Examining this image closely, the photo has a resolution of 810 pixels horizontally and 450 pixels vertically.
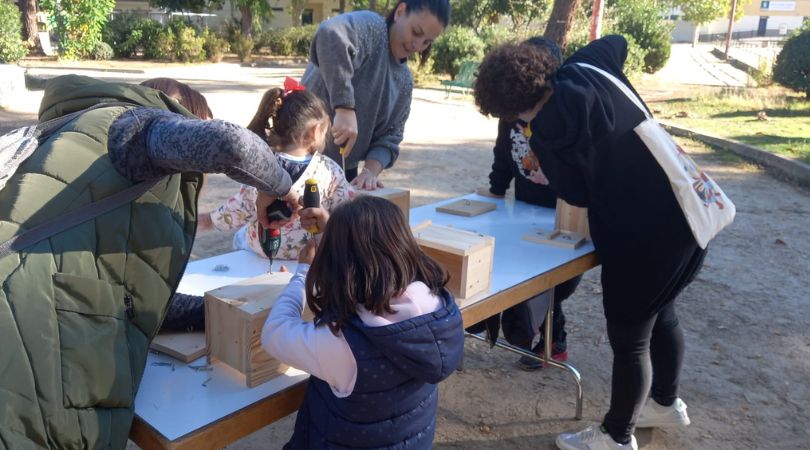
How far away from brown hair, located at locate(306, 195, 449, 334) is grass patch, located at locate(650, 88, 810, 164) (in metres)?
7.78

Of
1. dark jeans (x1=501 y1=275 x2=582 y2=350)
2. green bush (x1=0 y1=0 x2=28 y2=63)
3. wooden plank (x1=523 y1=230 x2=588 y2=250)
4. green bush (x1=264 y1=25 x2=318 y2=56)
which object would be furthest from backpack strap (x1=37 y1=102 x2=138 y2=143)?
green bush (x1=264 y1=25 x2=318 y2=56)

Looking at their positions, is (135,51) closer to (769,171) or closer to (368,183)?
(769,171)

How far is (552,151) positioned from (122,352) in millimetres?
1345

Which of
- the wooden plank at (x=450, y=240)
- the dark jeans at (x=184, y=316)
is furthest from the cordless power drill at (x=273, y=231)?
the wooden plank at (x=450, y=240)

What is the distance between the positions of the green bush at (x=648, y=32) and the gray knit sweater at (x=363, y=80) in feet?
54.1

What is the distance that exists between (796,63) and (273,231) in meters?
13.4

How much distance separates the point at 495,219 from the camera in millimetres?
2887

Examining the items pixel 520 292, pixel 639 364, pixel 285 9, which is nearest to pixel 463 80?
pixel 639 364

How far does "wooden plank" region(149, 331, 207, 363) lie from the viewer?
64.7 inches

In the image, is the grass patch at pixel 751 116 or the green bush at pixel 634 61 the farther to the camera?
the green bush at pixel 634 61

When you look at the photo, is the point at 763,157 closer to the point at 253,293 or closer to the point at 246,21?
the point at 253,293

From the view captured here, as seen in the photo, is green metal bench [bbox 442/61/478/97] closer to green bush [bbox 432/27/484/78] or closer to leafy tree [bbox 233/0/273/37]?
green bush [bbox 432/27/484/78]

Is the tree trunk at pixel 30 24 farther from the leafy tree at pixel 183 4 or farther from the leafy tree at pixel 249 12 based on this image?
the leafy tree at pixel 249 12

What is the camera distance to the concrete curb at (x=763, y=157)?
7414 millimetres
